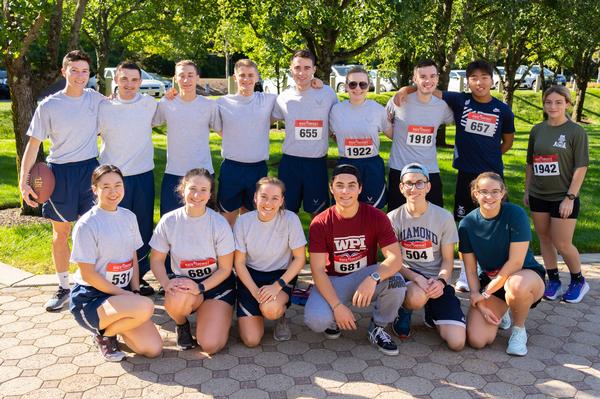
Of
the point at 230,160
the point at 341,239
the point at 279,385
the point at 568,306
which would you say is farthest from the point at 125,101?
the point at 568,306

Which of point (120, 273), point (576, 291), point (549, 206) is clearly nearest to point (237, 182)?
point (120, 273)

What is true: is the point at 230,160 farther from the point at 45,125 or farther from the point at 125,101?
the point at 45,125

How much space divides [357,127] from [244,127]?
3.08 feet

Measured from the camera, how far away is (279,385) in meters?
3.65

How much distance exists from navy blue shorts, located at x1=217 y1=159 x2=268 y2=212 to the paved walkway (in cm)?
114

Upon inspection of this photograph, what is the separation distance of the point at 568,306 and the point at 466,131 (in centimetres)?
166

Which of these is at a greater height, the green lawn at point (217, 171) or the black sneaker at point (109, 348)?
the green lawn at point (217, 171)

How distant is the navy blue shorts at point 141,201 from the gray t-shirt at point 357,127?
162cm

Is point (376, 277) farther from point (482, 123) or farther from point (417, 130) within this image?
point (482, 123)

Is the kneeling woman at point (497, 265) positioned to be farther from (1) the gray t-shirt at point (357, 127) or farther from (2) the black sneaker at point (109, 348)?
(2) the black sneaker at point (109, 348)

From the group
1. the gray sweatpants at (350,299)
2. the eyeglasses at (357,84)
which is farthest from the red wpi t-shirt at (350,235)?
the eyeglasses at (357,84)

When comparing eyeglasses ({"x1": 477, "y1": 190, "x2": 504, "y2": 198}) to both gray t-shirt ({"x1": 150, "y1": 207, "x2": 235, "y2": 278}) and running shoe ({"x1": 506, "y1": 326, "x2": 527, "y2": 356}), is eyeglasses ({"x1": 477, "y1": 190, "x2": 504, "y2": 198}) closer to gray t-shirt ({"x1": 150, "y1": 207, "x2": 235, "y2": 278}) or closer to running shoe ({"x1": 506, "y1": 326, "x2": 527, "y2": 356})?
running shoe ({"x1": 506, "y1": 326, "x2": 527, "y2": 356})

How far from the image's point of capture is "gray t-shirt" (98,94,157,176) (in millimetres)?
4746

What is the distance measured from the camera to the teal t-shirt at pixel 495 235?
4164mm
